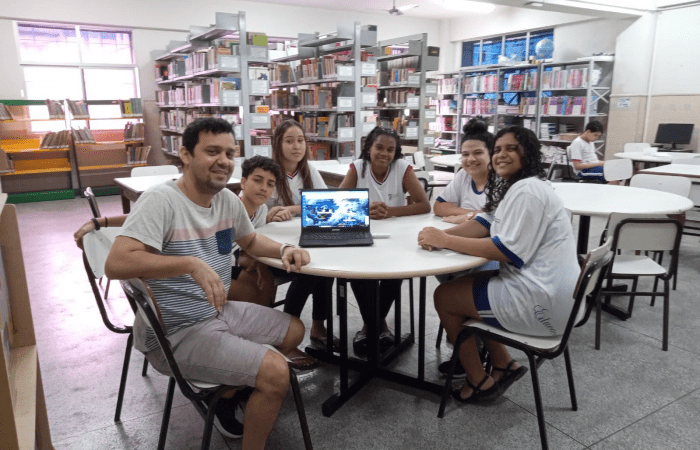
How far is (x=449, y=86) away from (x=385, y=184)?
8.57m

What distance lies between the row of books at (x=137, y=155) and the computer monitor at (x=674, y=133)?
8.05m

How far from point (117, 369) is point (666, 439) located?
2501mm

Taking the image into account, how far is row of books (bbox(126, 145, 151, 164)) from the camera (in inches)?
313

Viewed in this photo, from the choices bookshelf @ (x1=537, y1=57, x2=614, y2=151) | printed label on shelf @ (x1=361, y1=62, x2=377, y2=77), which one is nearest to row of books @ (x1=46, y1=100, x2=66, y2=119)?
printed label on shelf @ (x1=361, y1=62, x2=377, y2=77)

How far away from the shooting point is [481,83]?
9703 millimetres

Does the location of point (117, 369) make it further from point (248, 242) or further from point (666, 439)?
point (666, 439)

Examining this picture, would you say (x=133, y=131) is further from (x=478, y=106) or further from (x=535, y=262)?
(x=535, y=262)

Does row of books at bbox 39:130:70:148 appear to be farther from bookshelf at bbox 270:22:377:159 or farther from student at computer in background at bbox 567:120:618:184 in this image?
student at computer in background at bbox 567:120:618:184

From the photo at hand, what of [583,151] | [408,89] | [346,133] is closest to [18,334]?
[346,133]

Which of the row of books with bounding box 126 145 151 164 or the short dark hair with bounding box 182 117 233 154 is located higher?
the short dark hair with bounding box 182 117 233 154

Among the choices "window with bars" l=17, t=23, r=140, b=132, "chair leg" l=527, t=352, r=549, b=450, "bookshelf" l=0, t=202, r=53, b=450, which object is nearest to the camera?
"bookshelf" l=0, t=202, r=53, b=450

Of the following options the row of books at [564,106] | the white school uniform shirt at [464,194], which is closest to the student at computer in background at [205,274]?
the white school uniform shirt at [464,194]

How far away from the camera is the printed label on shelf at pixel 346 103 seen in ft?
19.1

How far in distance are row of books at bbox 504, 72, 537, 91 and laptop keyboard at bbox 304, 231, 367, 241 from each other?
7.80 metres
